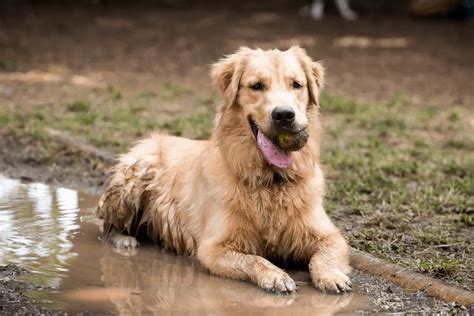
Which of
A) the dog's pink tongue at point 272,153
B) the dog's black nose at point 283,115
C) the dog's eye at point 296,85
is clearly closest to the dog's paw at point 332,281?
the dog's pink tongue at point 272,153

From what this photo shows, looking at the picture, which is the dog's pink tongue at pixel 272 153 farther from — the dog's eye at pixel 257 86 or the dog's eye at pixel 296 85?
the dog's eye at pixel 296 85

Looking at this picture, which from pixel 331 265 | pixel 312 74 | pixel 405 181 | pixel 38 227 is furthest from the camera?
pixel 405 181

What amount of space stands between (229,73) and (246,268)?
1515mm

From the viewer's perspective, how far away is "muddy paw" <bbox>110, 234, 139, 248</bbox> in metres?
7.21

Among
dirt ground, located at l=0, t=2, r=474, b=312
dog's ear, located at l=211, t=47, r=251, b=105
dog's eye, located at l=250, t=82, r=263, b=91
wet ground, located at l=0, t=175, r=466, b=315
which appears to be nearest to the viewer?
wet ground, located at l=0, t=175, r=466, b=315

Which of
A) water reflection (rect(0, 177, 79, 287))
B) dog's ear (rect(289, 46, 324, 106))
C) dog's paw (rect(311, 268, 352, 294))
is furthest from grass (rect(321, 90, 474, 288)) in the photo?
water reflection (rect(0, 177, 79, 287))

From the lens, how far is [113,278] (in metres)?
6.23

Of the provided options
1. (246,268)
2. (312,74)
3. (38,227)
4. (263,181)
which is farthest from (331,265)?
(38,227)

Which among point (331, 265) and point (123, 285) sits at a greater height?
point (331, 265)

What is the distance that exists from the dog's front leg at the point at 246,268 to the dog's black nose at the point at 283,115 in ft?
3.08

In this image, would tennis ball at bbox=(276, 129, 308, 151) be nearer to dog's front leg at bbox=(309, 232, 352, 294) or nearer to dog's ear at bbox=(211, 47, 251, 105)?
dog's ear at bbox=(211, 47, 251, 105)

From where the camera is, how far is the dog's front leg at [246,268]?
5902 mm

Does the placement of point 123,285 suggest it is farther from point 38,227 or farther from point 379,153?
point 379,153

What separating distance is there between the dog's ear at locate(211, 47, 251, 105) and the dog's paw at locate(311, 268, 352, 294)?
1.43 metres
